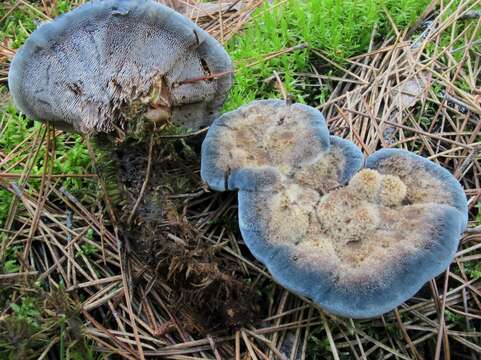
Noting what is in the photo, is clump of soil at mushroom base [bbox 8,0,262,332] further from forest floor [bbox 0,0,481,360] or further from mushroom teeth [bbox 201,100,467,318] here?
mushroom teeth [bbox 201,100,467,318]

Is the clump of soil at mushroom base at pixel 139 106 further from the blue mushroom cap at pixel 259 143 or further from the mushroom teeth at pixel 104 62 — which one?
the blue mushroom cap at pixel 259 143

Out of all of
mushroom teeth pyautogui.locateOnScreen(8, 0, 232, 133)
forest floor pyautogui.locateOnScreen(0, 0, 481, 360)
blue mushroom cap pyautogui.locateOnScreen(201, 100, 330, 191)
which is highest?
mushroom teeth pyautogui.locateOnScreen(8, 0, 232, 133)

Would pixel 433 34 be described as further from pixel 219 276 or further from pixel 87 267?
pixel 87 267

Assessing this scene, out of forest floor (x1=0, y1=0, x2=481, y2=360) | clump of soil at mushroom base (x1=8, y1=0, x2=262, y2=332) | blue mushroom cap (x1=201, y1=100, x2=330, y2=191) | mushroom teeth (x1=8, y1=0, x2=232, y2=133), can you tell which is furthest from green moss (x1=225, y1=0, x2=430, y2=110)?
mushroom teeth (x1=8, y1=0, x2=232, y2=133)

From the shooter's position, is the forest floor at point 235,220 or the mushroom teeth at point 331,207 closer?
the mushroom teeth at point 331,207

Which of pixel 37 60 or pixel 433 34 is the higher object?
pixel 37 60

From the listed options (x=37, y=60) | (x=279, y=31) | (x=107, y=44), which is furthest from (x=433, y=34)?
(x=37, y=60)

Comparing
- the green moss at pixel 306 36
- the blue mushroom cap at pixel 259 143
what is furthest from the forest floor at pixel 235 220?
the blue mushroom cap at pixel 259 143
